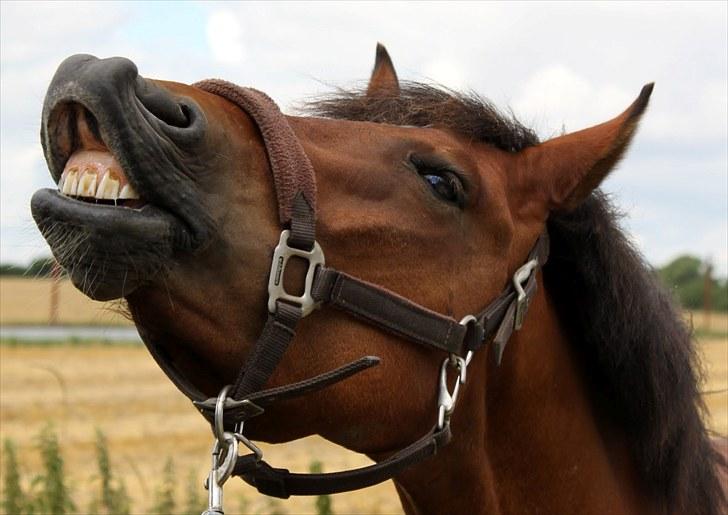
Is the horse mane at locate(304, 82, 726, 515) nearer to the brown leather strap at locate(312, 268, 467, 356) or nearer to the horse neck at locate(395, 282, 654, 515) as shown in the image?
the horse neck at locate(395, 282, 654, 515)

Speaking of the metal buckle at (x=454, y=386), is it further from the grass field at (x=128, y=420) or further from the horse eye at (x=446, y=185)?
the grass field at (x=128, y=420)

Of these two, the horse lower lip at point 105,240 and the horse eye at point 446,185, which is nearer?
the horse lower lip at point 105,240

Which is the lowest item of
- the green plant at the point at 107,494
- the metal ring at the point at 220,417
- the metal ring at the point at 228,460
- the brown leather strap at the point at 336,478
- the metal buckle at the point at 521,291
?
the green plant at the point at 107,494

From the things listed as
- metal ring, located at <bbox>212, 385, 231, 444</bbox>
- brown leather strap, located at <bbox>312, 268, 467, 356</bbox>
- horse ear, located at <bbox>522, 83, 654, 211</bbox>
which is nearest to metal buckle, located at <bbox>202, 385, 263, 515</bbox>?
metal ring, located at <bbox>212, 385, 231, 444</bbox>

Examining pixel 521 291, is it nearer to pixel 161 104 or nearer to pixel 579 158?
pixel 579 158

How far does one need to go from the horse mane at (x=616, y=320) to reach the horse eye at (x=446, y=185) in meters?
0.32

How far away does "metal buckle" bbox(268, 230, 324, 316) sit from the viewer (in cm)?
269

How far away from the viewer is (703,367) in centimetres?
378

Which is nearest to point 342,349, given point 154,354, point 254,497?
point 154,354

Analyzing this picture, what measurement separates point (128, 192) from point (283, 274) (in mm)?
461

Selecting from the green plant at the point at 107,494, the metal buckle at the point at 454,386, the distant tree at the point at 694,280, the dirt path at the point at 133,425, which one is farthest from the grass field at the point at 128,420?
the distant tree at the point at 694,280

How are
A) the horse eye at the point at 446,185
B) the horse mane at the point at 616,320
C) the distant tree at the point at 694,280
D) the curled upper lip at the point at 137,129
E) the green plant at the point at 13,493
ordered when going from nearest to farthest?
the curled upper lip at the point at 137,129
the horse eye at the point at 446,185
the horse mane at the point at 616,320
the green plant at the point at 13,493
the distant tree at the point at 694,280

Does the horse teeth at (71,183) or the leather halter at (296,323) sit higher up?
the horse teeth at (71,183)

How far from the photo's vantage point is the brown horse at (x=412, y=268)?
2490 mm
